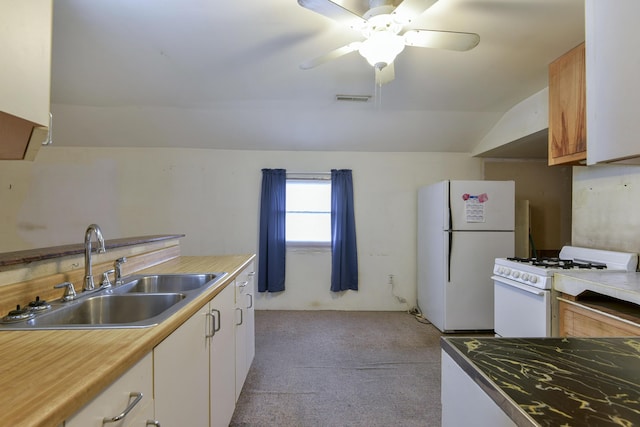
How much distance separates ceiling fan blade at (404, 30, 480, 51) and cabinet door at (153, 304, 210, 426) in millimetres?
1754

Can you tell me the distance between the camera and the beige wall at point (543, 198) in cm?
383

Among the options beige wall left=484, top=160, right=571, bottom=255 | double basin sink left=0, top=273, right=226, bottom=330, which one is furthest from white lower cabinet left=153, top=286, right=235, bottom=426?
beige wall left=484, top=160, right=571, bottom=255

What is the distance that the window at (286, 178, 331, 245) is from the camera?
3.86 metres

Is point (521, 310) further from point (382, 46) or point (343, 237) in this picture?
point (343, 237)

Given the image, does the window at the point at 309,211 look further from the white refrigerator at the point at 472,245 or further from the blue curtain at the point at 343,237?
the white refrigerator at the point at 472,245

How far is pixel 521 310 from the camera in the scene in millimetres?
1922

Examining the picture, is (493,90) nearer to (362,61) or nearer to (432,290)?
(362,61)

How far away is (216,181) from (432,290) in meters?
3.03

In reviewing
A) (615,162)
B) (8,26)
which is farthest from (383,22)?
(8,26)

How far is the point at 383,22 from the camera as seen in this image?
4.95 feet

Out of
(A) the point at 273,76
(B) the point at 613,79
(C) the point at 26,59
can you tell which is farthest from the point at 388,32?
(C) the point at 26,59

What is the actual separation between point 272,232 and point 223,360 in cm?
223

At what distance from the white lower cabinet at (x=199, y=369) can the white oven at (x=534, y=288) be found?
6.20 feet

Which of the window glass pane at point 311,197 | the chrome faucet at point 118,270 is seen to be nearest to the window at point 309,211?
the window glass pane at point 311,197
